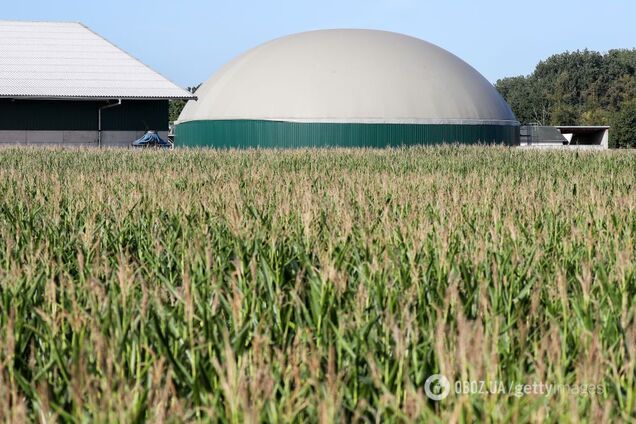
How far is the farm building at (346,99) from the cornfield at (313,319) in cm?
3037

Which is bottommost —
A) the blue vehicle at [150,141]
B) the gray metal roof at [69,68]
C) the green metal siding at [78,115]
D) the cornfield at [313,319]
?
the cornfield at [313,319]

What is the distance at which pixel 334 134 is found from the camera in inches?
1596

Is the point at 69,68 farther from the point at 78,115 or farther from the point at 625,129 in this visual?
the point at 625,129

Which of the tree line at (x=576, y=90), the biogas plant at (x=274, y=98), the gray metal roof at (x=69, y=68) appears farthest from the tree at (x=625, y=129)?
the gray metal roof at (x=69, y=68)

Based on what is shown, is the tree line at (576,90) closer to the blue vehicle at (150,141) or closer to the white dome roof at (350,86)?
the white dome roof at (350,86)

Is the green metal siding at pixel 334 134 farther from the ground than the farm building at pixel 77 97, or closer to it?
closer to it

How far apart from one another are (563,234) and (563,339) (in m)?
4.26

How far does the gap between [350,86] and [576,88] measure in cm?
11131

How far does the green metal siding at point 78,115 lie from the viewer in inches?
1767

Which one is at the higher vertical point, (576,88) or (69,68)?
(576,88)

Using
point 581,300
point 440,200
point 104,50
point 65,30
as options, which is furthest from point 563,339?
point 65,30

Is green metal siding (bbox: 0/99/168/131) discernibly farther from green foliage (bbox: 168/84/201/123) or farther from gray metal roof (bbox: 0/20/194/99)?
green foliage (bbox: 168/84/201/123)

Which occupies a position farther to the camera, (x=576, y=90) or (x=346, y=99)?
(x=576, y=90)

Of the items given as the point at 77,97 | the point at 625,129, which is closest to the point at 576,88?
the point at 625,129
